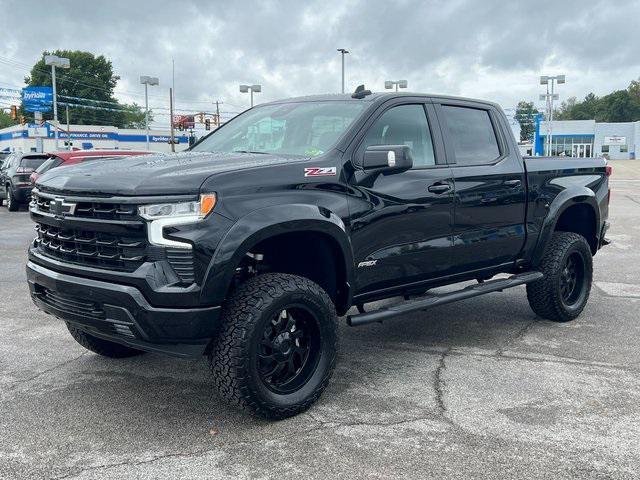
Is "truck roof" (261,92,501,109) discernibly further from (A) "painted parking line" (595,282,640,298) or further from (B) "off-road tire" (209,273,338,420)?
(A) "painted parking line" (595,282,640,298)

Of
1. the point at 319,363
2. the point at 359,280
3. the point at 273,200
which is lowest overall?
the point at 319,363

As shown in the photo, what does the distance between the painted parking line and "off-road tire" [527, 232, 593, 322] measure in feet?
4.38

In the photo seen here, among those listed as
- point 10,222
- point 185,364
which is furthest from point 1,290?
point 10,222

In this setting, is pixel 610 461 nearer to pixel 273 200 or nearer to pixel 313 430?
pixel 313 430

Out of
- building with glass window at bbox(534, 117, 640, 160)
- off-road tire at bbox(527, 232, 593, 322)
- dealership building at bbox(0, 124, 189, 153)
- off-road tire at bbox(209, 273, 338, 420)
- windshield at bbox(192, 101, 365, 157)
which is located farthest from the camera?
building with glass window at bbox(534, 117, 640, 160)

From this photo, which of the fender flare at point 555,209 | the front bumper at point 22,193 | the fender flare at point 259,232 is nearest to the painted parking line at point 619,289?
the fender flare at point 555,209

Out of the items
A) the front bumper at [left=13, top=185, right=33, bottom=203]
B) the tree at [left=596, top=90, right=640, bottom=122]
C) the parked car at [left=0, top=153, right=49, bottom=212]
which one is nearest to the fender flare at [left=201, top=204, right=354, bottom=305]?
the parked car at [left=0, top=153, right=49, bottom=212]

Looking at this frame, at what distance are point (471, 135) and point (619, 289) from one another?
3.28 m

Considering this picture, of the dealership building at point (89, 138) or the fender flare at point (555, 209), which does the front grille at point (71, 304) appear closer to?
the fender flare at point (555, 209)

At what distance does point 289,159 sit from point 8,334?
122 inches

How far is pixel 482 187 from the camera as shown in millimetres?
5023

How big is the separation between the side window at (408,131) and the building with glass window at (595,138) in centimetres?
8244

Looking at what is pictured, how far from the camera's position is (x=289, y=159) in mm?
4031

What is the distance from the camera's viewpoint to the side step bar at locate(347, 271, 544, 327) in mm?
4199
